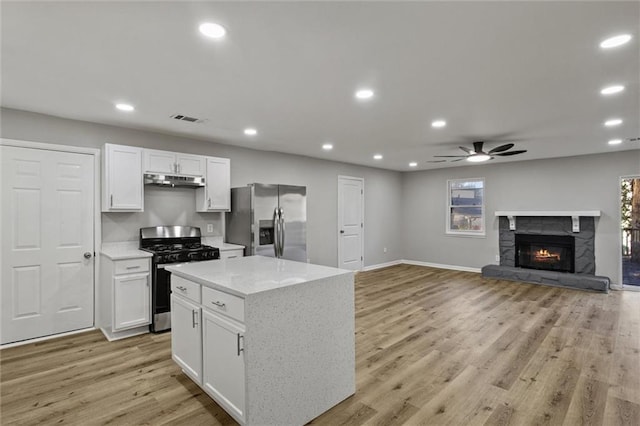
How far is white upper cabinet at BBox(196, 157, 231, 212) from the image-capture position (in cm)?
470

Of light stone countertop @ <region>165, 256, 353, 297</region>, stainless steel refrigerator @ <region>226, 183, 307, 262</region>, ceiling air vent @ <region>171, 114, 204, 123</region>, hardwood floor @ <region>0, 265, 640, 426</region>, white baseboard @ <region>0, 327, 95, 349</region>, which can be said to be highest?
ceiling air vent @ <region>171, 114, 204, 123</region>

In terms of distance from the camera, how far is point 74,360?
316 cm

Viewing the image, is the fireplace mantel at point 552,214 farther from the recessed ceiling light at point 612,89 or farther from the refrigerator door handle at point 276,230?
the refrigerator door handle at point 276,230

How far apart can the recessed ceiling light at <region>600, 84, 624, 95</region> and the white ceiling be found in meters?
0.07

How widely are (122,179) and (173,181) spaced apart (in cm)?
57

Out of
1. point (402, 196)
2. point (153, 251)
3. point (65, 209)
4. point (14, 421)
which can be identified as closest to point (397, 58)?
point (153, 251)

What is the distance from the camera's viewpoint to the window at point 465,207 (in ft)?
25.1

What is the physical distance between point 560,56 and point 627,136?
363 centimetres

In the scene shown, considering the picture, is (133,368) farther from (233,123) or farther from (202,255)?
(233,123)

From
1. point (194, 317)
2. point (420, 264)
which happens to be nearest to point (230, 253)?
point (194, 317)

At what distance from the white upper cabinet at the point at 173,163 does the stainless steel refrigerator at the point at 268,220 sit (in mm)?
704

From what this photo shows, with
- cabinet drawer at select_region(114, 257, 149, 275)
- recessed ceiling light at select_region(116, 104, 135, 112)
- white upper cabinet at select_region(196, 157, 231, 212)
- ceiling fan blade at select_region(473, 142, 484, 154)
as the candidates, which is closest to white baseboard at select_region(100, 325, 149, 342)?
cabinet drawer at select_region(114, 257, 149, 275)

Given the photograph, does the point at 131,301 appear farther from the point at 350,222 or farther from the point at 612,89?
the point at 612,89

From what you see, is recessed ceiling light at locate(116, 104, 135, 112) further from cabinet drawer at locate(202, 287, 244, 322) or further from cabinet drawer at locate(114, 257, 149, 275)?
cabinet drawer at locate(202, 287, 244, 322)
